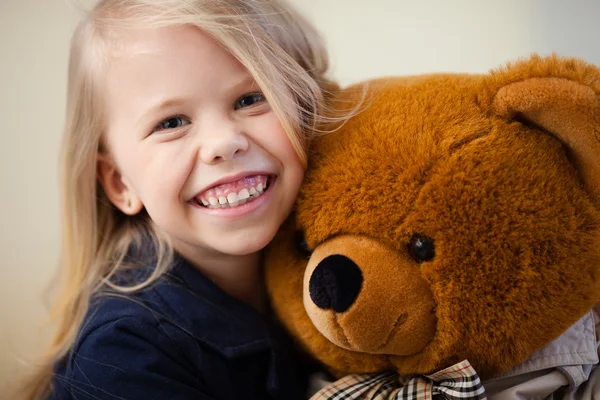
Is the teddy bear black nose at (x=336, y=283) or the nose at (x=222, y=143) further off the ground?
the nose at (x=222, y=143)

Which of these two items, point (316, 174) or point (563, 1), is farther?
point (563, 1)

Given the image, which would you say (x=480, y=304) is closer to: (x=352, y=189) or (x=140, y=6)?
(x=352, y=189)

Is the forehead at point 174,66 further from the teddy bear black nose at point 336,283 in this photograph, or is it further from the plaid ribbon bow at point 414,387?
the plaid ribbon bow at point 414,387

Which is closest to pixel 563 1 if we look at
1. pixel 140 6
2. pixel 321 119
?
pixel 321 119

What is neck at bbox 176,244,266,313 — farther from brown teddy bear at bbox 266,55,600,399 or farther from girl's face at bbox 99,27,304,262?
brown teddy bear at bbox 266,55,600,399

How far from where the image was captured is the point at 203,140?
2.18 feet

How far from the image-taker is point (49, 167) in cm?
109

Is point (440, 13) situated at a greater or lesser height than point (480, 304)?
greater

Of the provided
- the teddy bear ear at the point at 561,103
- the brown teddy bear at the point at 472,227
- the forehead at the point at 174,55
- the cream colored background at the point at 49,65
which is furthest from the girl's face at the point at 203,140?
→ the cream colored background at the point at 49,65

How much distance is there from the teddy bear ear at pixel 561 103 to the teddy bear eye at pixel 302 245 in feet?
0.77

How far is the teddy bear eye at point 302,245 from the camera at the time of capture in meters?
0.64

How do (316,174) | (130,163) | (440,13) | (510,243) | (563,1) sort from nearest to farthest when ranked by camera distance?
1. (510,243)
2. (316,174)
3. (130,163)
4. (563,1)
5. (440,13)

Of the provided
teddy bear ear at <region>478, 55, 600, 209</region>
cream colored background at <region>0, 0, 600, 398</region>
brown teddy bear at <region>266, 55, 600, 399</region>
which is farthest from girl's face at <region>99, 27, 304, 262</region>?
cream colored background at <region>0, 0, 600, 398</region>

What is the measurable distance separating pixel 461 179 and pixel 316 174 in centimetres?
→ 16
